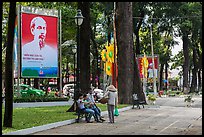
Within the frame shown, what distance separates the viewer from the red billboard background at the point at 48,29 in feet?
96.5

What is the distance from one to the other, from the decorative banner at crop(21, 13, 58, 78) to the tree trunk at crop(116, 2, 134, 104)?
481 cm

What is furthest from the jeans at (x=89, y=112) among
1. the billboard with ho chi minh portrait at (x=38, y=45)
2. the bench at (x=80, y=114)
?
the billboard with ho chi minh portrait at (x=38, y=45)

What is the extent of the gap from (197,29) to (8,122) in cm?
4051

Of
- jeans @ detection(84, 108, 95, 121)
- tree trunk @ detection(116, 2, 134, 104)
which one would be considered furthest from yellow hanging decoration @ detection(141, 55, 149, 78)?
jeans @ detection(84, 108, 95, 121)

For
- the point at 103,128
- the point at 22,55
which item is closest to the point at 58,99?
the point at 22,55

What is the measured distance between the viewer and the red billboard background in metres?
29.4

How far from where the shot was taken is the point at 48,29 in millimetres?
30703

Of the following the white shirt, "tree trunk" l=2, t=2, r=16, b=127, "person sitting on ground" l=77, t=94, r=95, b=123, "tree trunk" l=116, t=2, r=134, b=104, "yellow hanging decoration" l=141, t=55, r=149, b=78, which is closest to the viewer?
"tree trunk" l=2, t=2, r=16, b=127

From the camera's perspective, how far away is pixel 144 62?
46406 mm

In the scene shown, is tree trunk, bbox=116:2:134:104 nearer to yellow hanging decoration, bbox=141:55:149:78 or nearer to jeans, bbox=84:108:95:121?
jeans, bbox=84:108:95:121

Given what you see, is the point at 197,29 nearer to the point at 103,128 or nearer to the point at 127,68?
the point at 127,68

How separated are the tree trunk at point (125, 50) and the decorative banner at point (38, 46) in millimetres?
4810

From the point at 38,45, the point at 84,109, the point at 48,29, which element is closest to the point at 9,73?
the point at 84,109

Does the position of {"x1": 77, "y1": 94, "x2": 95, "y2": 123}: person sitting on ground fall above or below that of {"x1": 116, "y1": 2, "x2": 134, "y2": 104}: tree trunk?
below
